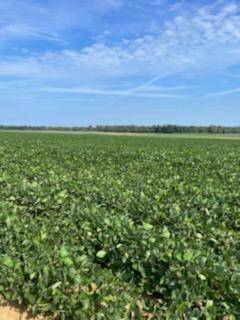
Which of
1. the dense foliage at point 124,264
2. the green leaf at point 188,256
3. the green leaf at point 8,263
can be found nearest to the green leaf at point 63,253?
the dense foliage at point 124,264

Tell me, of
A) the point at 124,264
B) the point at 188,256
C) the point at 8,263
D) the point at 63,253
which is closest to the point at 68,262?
the point at 63,253

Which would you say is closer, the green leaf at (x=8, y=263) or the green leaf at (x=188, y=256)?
the green leaf at (x=188, y=256)

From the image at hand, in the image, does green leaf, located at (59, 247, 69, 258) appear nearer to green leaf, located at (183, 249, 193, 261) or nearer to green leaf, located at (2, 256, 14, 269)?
green leaf, located at (2, 256, 14, 269)

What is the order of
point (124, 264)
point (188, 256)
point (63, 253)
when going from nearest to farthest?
point (188, 256)
point (63, 253)
point (124, 264)

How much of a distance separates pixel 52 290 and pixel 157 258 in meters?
1.11

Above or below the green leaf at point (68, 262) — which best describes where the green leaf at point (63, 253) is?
above

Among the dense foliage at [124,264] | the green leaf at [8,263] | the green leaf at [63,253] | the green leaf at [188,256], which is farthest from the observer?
the green leaf at [8,263]

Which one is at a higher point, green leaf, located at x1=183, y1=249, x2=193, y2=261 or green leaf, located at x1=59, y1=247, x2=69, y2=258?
green leaf, located at x1=183, y1=249, x2=193, y2=261

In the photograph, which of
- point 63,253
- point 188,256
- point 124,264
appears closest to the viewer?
point 188,256

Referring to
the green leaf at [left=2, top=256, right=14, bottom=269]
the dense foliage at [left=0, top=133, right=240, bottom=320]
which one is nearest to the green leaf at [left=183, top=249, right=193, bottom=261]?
the dense foliage at [left=0, top=133, right=240, bottom=320]

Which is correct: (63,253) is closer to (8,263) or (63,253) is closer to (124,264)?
(8,263)

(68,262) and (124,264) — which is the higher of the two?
(68,262)

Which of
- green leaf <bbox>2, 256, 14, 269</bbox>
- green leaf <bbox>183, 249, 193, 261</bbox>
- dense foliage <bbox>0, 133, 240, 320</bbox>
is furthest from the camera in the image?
Answer: green leaf <bbox>2, 256, 14, 269</bbox>

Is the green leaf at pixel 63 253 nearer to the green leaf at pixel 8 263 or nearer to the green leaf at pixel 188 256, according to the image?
the green leaf at pixel 8 263
